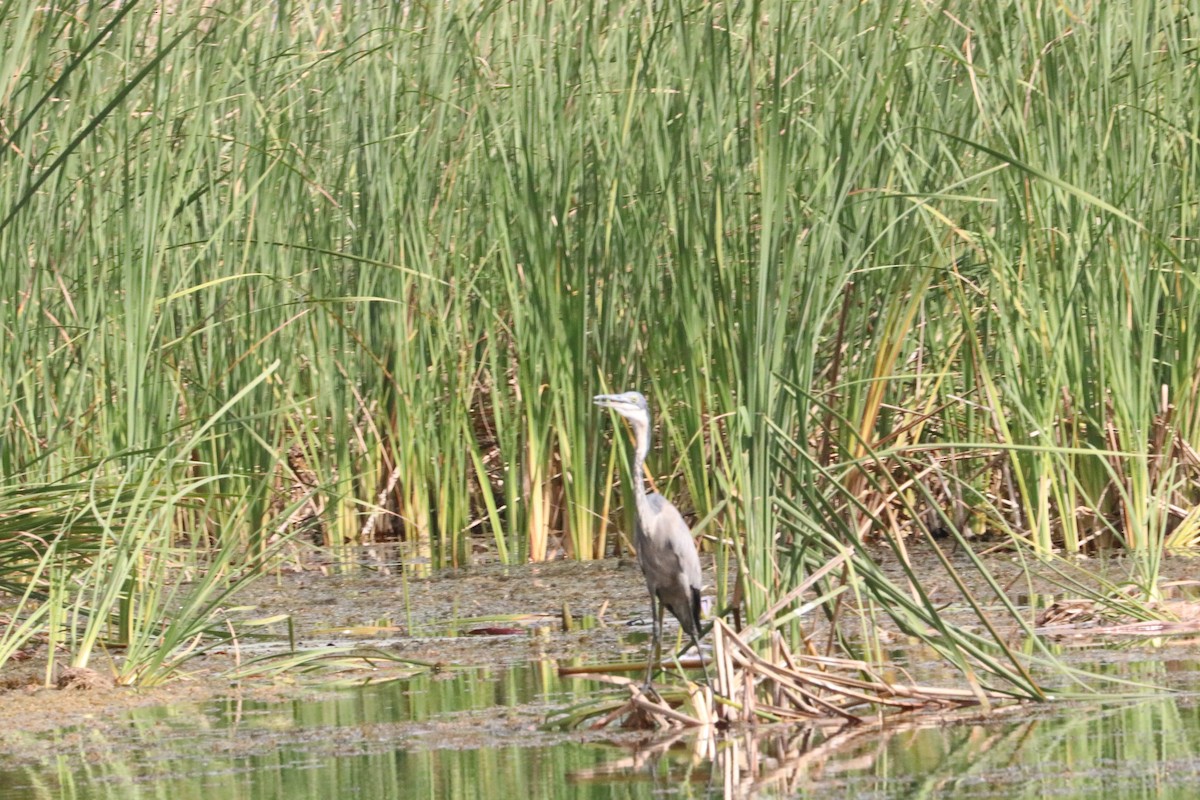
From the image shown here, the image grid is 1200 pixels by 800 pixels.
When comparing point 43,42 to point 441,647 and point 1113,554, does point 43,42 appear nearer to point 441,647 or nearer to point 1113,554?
point 441,647

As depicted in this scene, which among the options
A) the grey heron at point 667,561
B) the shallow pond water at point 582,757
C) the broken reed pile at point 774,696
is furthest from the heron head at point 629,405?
the broken reed pile at point 774,696

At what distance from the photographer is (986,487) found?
6.10 metres

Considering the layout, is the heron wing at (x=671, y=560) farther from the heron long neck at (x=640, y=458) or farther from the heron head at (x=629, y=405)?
the heron head at (x=629, y=405)

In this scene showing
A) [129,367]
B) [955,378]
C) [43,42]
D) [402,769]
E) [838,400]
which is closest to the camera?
[402,769]

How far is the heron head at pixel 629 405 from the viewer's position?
4.13 meters

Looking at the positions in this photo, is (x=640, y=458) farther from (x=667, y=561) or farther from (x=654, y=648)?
(x=654, y=648)

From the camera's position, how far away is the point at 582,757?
309cm

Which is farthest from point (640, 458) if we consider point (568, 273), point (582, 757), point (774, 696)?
point (568, 273)

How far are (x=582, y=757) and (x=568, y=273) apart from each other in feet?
8.69

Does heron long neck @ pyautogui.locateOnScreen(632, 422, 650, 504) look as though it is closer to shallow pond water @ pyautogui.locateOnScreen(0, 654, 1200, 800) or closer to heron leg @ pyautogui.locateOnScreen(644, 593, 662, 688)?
Result: heron leg @ pyautogui.locateOnScreen(644, 593, 662, 688)

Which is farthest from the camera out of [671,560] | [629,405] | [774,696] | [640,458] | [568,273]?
[568,273]

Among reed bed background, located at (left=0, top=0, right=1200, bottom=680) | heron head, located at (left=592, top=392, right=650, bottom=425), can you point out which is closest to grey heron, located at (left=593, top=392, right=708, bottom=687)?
heron head, located at (left=592, top=392, right=650, bottom=425)

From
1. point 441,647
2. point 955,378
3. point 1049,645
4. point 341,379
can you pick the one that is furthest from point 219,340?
point 1049,645

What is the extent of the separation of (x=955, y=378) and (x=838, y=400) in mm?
1115
